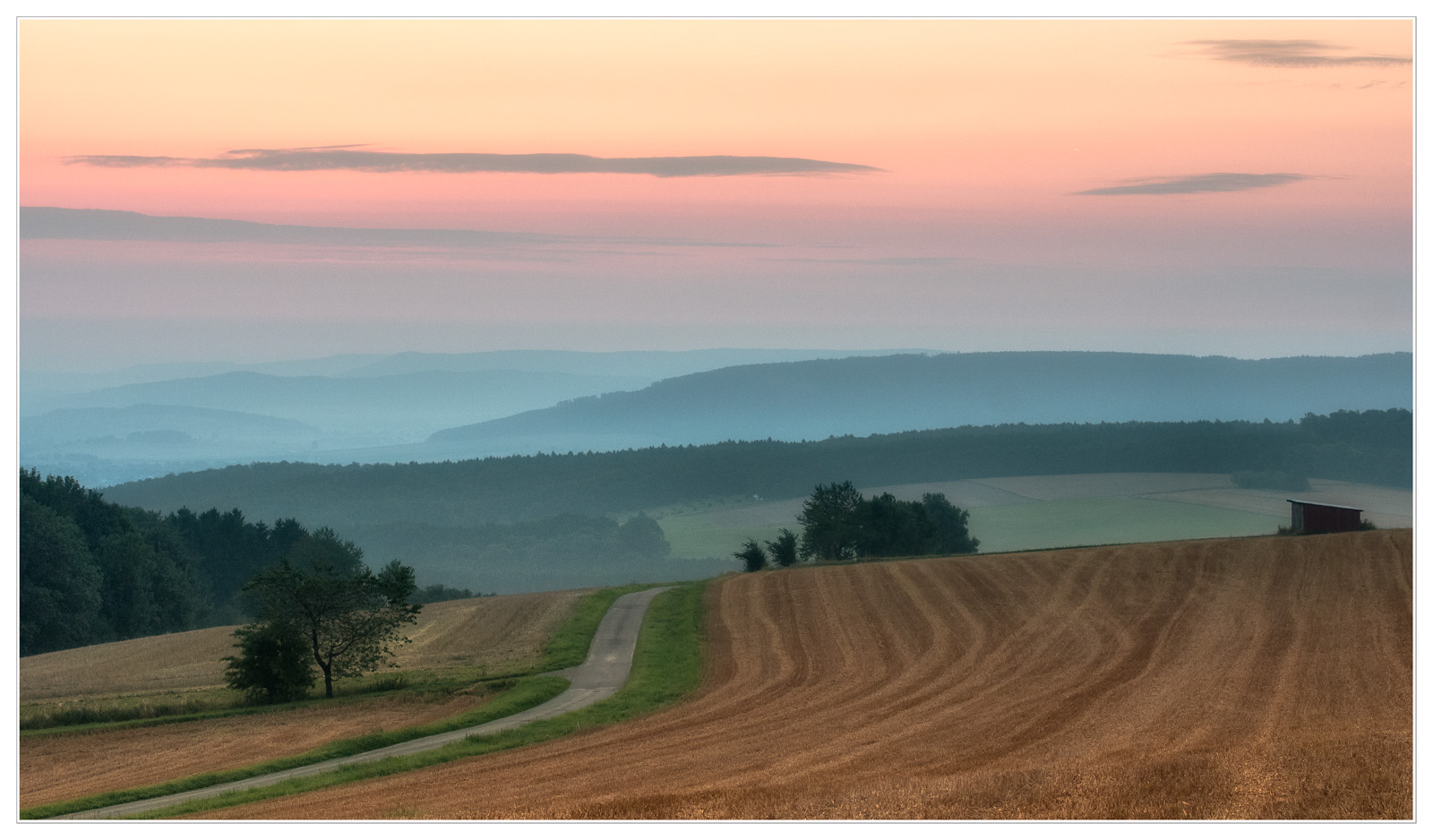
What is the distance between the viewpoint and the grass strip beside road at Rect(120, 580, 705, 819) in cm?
2392

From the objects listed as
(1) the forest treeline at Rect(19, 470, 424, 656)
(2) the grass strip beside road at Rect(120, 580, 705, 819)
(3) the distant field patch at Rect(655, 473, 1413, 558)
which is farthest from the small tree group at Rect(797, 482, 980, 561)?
(1) the forest treeline at Rect(19, 470, 424, 656)

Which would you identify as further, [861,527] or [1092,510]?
[1092,510]

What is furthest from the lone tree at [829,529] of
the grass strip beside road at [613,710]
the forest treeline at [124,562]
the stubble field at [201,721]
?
the forest treeline at [124,562]

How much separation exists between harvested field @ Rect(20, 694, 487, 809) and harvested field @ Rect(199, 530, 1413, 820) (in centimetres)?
754

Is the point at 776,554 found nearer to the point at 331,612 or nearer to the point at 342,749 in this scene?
the point at 331,612

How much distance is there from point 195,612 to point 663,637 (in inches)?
3094

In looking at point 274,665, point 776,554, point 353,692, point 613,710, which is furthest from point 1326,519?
point 274,665

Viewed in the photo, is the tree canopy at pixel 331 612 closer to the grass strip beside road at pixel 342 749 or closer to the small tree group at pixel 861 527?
the grass strip beside road at pixel 342 749

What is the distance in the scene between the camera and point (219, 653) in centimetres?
5909

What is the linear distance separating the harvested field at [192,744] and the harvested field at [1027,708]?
24.7 ft

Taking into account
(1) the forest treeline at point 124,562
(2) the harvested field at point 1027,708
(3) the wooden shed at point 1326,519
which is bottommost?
(1) the forest treeline at point 124,562

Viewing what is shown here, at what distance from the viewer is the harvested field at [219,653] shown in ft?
156

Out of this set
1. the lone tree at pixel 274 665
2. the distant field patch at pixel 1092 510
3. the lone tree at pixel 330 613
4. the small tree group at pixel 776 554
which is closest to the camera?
the lone tree at pixel 274 665

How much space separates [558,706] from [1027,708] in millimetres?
14699
